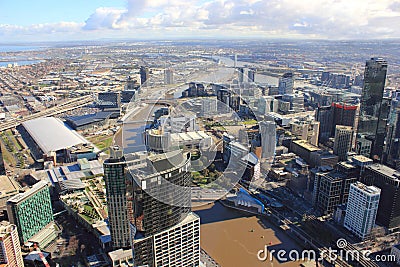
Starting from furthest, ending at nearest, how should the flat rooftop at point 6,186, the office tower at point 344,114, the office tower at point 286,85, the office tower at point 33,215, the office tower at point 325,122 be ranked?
the office tower at point 286,85 < the office tower at point 325,122 < the office tower at point 344,114 < the flat rooftop at point 6,186 < the office tower at point 33,215

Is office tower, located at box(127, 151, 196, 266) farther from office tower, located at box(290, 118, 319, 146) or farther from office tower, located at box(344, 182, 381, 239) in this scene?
office tower, located at box(290, 118, 319, 146)

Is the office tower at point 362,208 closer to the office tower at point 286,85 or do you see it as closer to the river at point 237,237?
the river at point 237,237

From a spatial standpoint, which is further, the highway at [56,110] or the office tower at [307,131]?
the highway at [56,110]

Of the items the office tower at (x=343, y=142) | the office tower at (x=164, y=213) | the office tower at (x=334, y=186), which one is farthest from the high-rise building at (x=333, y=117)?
the office tower at (x=164, y=213)

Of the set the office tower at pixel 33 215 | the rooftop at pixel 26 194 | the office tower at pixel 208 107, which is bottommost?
the office tower at pixel 33 215

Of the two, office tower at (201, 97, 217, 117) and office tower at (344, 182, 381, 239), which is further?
office tower at (344, 182, 381, 239)

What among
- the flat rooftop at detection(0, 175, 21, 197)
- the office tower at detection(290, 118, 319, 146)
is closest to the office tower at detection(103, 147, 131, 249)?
the flat rooftop at detection(0, 175, 21, 197)
